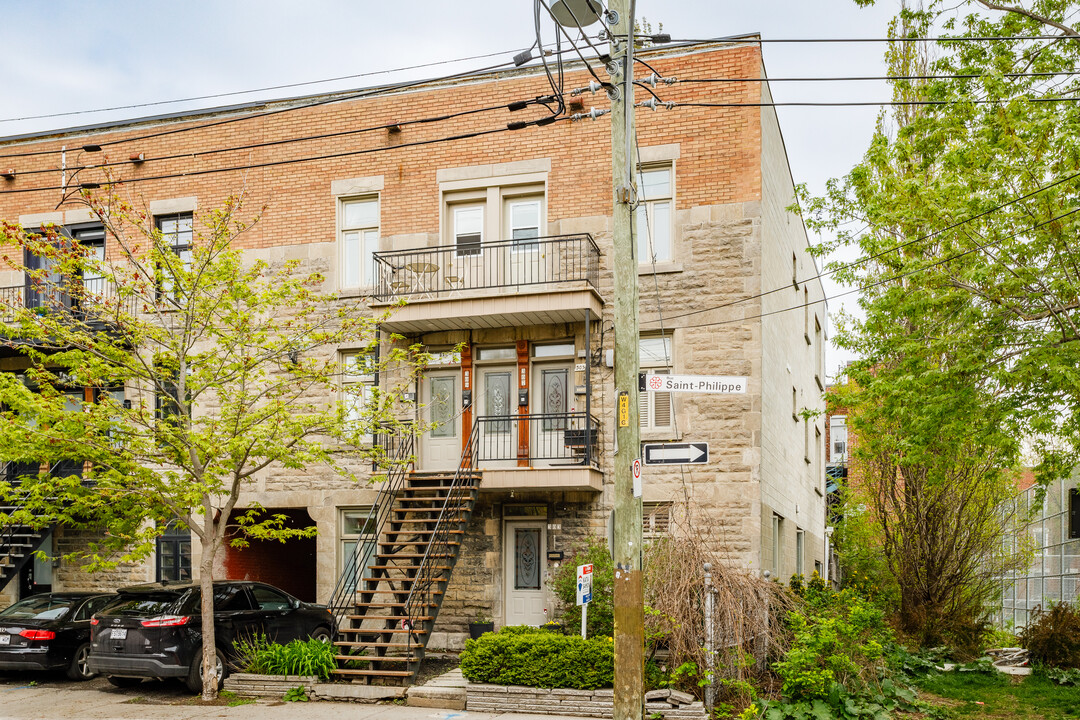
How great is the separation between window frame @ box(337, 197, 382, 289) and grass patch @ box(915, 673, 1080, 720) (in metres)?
11.9

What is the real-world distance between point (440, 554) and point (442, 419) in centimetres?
325

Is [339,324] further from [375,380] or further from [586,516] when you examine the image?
[586,516]

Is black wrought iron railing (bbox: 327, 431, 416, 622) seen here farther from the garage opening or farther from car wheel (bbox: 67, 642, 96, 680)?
car wheel (bbox: 67, 642, 96, 680)

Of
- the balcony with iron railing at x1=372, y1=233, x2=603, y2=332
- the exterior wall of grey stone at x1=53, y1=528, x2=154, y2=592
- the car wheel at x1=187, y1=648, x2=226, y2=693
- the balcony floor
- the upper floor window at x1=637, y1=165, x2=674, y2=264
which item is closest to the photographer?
the car wheel at x1=187, y1=648, x2=226, y2=693

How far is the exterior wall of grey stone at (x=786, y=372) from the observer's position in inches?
672

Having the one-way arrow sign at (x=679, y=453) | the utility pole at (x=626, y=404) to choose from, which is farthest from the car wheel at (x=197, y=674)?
the one-way arrow sign at (x=679, y=453)

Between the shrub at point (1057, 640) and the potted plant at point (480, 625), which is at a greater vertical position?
the potted plant at point (480, 625)

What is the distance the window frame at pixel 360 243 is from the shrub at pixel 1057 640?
1367 cm

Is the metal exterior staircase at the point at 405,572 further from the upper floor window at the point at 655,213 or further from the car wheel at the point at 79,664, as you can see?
the upper floor window at the point at 655,213

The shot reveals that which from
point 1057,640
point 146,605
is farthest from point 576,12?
point 1057,640

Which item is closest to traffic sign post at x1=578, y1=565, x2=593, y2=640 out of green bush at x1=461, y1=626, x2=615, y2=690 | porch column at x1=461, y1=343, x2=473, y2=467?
A: green bush at x1=461, y1=626, x2=615, y2=690

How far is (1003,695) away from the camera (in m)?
14.9

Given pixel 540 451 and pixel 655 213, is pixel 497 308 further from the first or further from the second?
pixel 655 213

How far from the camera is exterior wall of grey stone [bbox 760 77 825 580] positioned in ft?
56.0
